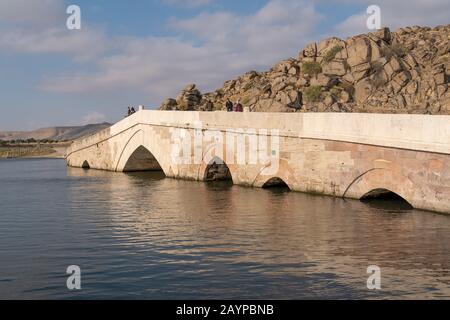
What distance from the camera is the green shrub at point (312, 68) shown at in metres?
43.3

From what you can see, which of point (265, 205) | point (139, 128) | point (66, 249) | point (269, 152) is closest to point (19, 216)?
point (66, 249)

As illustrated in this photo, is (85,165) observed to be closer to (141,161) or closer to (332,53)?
(141,161)

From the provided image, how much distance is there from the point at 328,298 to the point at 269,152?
12015mm

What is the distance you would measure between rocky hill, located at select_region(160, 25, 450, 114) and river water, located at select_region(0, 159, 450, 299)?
22.0m

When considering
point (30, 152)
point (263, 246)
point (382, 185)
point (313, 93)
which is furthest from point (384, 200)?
point (30, 152)

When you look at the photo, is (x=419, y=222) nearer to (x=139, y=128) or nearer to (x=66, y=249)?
(x=66, y=249)

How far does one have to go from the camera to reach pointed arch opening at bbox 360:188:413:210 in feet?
51.2

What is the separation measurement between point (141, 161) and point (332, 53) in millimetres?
19764

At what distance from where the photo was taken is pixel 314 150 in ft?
57.5

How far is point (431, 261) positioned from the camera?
952 centimetres

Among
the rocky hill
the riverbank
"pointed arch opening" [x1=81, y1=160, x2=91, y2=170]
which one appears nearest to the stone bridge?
"pointed arch opening" [x1=81, y1=160, x2=91, y2=170]

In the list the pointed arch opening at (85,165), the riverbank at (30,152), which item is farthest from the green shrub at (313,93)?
the riverbank at (30,152)

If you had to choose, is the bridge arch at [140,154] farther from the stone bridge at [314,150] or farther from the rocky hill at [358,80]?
the rocky hill at [358,80]

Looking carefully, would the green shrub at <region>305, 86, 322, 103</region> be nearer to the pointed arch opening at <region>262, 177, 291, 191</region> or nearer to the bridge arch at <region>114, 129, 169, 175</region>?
the bridge arch at <region>114, 129, 169, 175</region>
